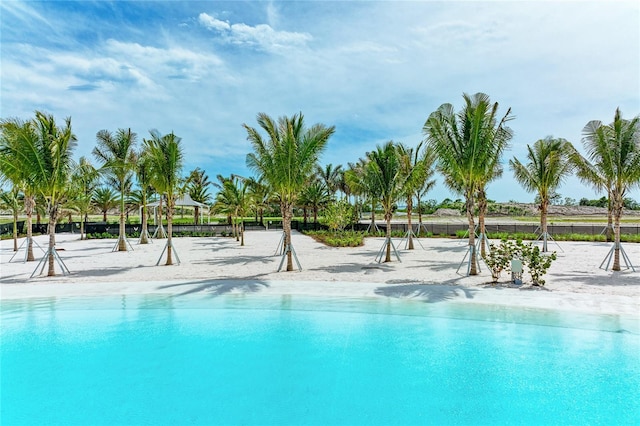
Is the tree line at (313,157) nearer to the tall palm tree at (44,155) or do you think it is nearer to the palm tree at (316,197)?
the tall palm tree at (44,155)

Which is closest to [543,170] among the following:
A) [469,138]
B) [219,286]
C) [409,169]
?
[409,169]

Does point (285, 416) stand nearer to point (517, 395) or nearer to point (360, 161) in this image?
point (517, 395)

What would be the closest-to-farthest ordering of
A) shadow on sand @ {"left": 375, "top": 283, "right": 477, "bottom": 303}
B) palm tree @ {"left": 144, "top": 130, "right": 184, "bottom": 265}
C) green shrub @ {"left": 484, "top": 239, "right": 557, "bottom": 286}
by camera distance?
shadow on sand @ {"left": 375, "top": 283, "right": 477, "bottom": 303}, green shrub @ {"left": 484, "top": 239, "right": 557, "bottom": 286}, palm tree @ {"left": 144, "top": 130, "right": 184, "bottom": 265}

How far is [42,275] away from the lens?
13430 millimetres

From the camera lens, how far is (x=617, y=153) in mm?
13094

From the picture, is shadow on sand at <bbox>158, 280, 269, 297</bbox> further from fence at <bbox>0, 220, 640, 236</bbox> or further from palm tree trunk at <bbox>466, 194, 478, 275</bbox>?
fence at <bbox>0, 220, 640, 236</bbox>

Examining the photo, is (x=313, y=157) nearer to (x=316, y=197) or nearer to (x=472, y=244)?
(x=472, y=244)

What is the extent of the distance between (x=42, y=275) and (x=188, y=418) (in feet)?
38.5

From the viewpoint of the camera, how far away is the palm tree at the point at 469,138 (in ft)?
40.1

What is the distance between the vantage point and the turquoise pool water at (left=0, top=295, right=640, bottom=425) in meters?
4.93

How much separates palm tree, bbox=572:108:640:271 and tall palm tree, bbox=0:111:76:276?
1766 centimetres

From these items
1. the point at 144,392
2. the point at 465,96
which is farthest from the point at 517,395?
the point at 465,96

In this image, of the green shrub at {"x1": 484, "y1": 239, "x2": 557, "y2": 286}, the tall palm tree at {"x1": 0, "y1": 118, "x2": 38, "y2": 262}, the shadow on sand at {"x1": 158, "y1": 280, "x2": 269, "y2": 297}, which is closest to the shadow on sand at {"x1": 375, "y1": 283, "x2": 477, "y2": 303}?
the green shrub at {"x1": 484, "y1": 239, "x2": 557, "y2": 286}

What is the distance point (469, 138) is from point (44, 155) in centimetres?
1345
